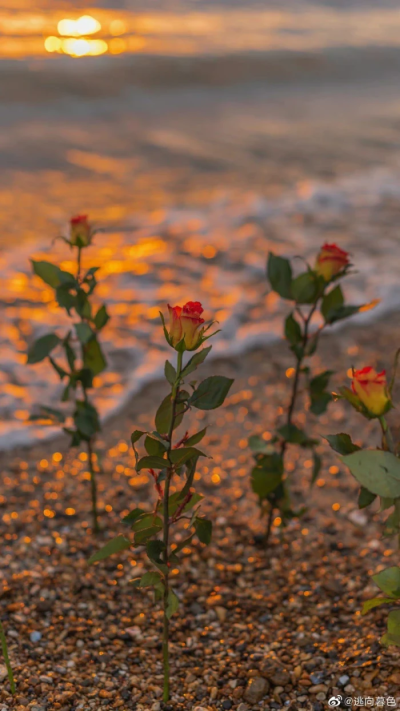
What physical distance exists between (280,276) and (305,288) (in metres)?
0.08

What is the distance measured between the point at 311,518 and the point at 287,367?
1.04 m

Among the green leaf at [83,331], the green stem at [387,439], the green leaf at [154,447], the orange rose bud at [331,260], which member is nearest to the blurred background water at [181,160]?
the green leaf at [83,331]

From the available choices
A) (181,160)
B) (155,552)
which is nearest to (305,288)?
(155,552)

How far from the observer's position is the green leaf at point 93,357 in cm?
201

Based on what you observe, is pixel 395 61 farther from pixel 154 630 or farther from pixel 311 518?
pixel 154 630

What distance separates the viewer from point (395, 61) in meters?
8.74

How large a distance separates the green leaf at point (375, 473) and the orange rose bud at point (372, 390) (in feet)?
0.27

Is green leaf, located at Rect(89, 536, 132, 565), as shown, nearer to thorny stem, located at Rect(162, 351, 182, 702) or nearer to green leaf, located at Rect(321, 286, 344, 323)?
thorny stem, located at Rect(162, 351, 182, 702)

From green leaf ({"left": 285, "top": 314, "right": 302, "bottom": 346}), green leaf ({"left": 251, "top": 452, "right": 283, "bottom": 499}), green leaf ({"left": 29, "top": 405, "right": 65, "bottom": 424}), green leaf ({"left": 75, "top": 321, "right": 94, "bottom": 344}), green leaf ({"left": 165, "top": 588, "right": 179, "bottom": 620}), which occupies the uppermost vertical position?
green leaf ({"left": 75, "top": 321, "right": 94, "bottom": 344})

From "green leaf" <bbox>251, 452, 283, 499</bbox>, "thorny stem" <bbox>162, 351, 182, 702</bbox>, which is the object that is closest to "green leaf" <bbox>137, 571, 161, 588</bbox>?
"thorny stem" <bbox>162, 351, 182, 702</bbox>

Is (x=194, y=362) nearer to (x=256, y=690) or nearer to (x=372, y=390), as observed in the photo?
(x=372, y=390)

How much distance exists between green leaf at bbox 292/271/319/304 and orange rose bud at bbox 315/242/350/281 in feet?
0.11

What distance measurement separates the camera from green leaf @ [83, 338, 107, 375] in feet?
6.59

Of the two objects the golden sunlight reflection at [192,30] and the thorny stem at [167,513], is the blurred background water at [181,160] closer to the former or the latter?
the golden sunlight reflection at [192,30]
